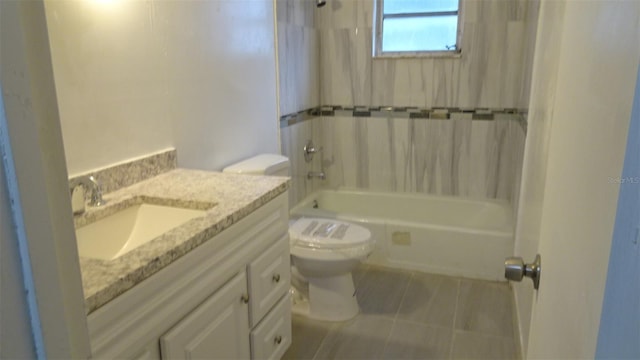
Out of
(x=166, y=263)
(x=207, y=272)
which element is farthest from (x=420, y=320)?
(x=166, y=263)

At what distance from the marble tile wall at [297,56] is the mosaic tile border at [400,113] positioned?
63 millimetres

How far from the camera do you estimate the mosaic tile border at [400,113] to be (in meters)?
3.38

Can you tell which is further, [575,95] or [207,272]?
[207,272]

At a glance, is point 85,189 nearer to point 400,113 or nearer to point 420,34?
point 400,113

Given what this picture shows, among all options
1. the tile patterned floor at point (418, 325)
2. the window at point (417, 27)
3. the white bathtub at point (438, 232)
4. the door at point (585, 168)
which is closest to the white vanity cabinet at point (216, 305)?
the tile patterned floor at point (418, 325)

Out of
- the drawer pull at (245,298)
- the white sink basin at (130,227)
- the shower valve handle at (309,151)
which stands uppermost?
the white sink basin at (130,227)

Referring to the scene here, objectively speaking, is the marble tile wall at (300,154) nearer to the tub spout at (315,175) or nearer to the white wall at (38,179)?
the tub spout at (315,175)

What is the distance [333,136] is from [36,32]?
345 cm

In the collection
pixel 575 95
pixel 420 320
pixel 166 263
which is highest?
pixel 575 95

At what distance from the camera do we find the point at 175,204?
1653 millimetres

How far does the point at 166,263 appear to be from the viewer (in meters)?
1.23

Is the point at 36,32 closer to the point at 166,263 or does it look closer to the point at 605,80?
the point at 605,80

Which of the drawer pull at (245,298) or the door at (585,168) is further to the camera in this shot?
the drawer pull at (245,298)

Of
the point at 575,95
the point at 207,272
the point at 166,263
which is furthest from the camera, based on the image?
the point at 207,272
